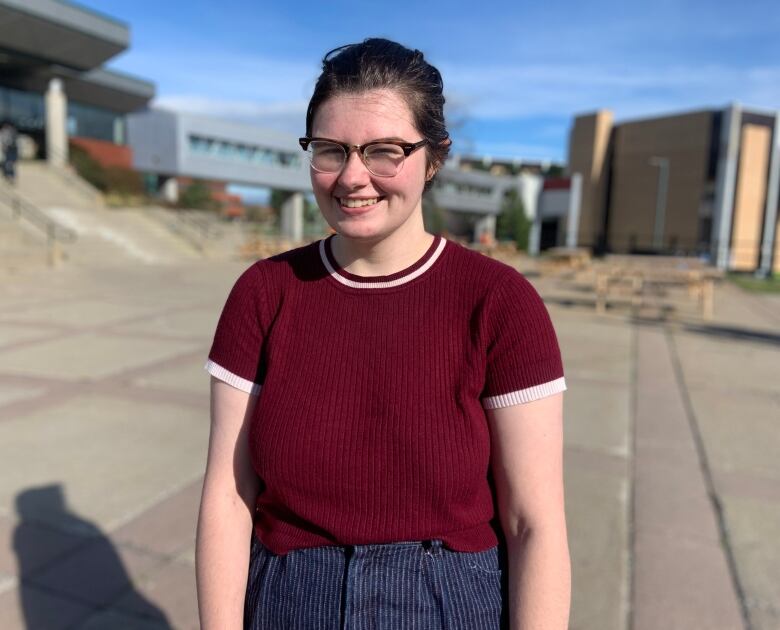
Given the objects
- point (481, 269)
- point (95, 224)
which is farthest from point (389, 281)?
point (95, 224)

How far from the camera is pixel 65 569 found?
2711 millimetres

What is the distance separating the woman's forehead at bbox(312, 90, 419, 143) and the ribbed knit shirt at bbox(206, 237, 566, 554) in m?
0.27

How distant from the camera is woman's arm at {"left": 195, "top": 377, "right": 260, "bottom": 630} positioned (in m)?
1.32

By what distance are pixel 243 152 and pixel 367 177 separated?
34.0m

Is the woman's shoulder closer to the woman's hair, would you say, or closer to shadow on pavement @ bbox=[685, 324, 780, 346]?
the woman's hair

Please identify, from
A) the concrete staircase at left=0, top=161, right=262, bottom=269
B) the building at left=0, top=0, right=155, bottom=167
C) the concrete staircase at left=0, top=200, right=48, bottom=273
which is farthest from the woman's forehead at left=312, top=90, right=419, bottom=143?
the building at left=0, top=0, right=155, bottom=167

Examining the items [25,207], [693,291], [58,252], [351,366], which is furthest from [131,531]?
[25,207]

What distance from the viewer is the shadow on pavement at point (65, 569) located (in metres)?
2.46

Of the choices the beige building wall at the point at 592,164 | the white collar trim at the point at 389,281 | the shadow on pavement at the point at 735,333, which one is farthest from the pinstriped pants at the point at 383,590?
the beige building wall at the point at 592,164

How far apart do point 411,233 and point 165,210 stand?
2783cm

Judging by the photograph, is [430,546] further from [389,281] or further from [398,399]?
[389,281]

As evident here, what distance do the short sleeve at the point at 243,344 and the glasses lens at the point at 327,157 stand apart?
28 centimetres

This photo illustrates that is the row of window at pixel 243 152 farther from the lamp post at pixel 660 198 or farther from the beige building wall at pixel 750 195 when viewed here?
the beige building wall at pixel 750 195

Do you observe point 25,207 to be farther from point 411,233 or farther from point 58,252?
point 411,233
